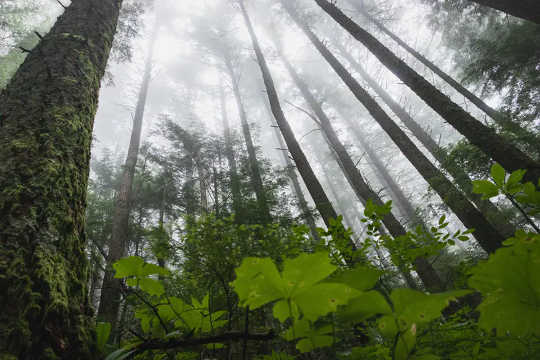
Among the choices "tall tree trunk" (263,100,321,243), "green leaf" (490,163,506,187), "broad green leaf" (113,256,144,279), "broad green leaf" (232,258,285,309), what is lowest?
"broad green leaf" (232,258,285,309)

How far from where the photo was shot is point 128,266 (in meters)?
0.67

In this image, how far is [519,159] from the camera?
2.71 metres

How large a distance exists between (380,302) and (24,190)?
3.90ft

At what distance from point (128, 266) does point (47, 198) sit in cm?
57

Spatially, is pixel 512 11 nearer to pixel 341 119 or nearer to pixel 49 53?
pixel 49 53

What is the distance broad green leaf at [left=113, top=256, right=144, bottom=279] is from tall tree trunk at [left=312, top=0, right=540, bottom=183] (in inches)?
133

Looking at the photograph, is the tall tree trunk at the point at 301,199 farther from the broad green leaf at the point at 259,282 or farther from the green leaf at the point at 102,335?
the broad green leaf at the point at 259,282

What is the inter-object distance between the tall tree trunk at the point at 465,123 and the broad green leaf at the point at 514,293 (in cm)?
298

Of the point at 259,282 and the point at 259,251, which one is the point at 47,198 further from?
the point at 259,251

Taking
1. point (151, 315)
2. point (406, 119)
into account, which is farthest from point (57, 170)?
point (406, 119)

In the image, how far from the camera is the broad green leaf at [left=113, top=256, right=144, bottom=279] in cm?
66

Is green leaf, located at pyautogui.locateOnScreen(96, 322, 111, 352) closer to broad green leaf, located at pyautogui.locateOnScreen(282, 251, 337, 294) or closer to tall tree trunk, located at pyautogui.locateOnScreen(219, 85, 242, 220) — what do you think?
broad green leaf, located at pyautogui.locateOnScreen(282, 251, 337, 294)

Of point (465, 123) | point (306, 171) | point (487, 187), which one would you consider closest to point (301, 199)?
point (306, 171)

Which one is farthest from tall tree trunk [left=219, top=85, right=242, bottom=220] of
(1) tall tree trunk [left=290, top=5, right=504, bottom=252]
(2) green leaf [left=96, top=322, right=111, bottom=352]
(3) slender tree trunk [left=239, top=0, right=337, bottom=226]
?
(2) green leaf [left=96, top=322, right=111, bottom=352]
